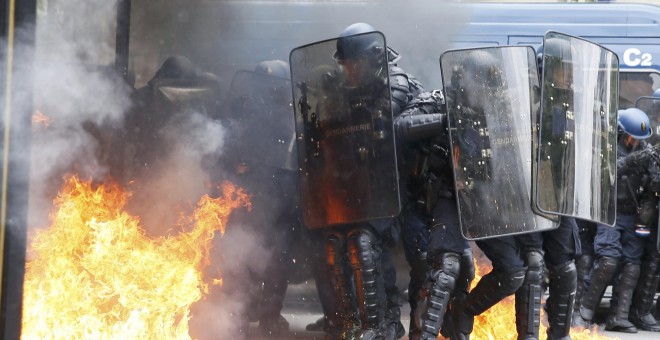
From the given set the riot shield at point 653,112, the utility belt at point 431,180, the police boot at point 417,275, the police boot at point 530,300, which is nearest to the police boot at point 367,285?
the utility belt at point 431,180

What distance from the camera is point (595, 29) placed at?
781cm

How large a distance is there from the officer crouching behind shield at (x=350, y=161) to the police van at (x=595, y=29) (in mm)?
2581

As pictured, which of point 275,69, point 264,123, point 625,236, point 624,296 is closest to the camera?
point 264,123

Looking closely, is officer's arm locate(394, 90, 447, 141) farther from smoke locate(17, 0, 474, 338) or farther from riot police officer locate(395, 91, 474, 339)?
smoke locate(17, 0, 474, 338)

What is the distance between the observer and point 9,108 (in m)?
2.90

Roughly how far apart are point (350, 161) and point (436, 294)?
0.92 meters

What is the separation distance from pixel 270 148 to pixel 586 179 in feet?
6.85

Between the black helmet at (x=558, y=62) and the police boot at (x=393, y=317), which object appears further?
the police boot at (x=393, y=317)

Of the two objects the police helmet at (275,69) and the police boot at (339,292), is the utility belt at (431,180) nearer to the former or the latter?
the police boot at (339,292)

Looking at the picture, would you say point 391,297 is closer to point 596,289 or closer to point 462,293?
point 462,293

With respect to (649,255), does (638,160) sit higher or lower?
higher

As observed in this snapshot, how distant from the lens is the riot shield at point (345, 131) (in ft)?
16.8

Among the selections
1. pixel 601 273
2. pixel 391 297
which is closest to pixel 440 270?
pixel 391 297

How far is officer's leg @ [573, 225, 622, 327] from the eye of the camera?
7332 mm
